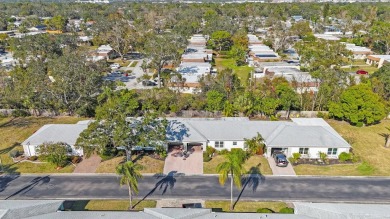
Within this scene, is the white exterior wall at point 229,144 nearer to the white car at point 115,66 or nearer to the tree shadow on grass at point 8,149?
the tree shadow on grass at point 8,149

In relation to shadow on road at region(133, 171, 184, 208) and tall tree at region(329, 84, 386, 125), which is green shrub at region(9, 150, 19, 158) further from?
tall tree at region(329, 84, 386, 125)

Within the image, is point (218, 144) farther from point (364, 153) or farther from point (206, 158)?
point (364, 153)

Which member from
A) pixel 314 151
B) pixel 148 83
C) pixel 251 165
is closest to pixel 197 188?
pixel 251 165

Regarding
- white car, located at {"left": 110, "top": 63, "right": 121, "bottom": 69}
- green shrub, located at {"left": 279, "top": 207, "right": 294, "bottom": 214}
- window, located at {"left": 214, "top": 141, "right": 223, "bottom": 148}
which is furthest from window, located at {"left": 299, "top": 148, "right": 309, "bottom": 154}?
white car, located at {"left": 110, "top": 63, "right": 121, "bottom": 69}

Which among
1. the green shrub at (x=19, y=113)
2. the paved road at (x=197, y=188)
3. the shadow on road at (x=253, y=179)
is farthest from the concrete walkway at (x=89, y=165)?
the green shrub at (x=19, y=113)

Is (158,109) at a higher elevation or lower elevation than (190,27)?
lower

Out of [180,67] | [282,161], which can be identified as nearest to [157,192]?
[282,161]

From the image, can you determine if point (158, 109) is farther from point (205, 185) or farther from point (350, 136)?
point (350, 136)

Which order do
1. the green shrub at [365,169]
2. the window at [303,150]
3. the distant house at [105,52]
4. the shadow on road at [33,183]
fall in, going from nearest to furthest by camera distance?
the shadow on road at [33,183], the green shrub at [365,169], the window at [303,150], the distant house at [105,52]
